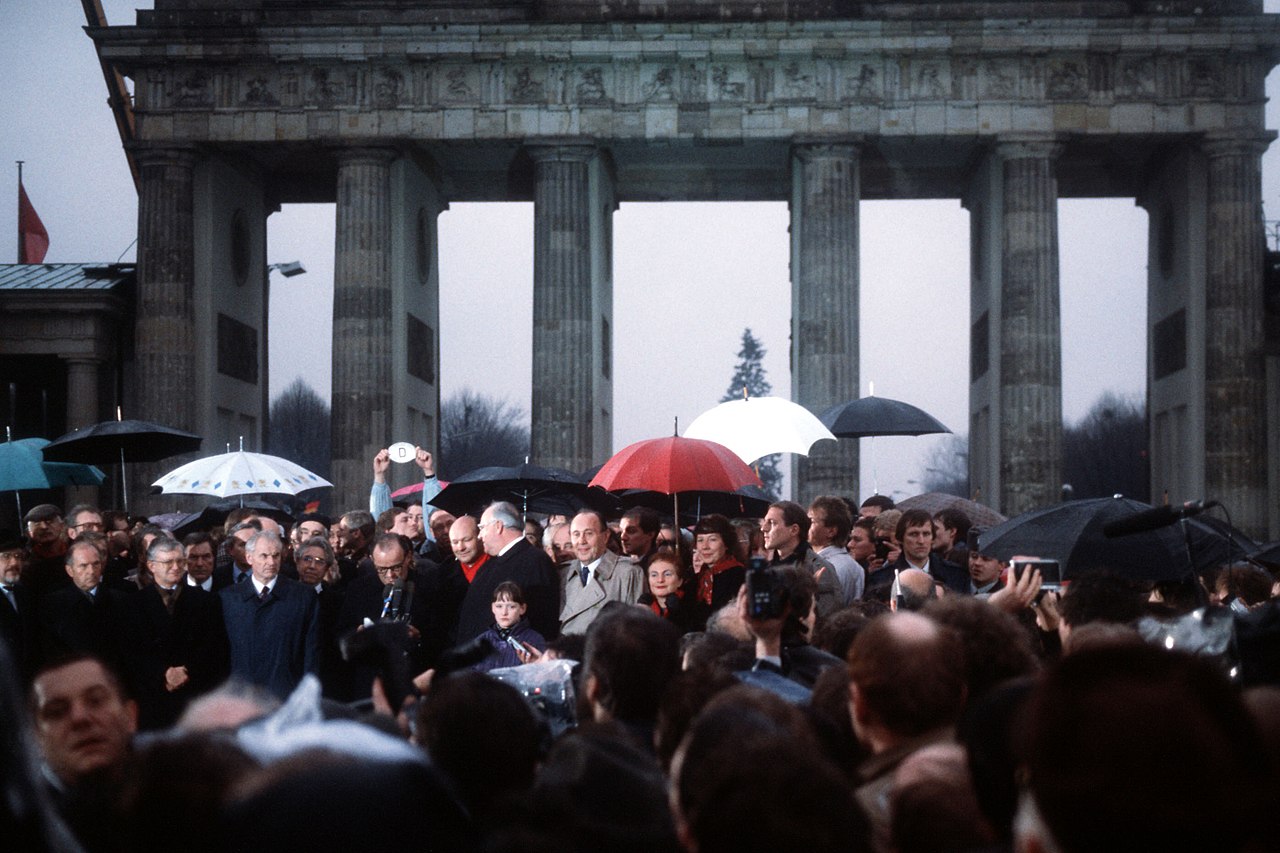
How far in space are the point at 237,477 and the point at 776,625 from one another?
519 inches

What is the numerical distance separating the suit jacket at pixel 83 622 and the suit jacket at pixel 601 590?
2996mm

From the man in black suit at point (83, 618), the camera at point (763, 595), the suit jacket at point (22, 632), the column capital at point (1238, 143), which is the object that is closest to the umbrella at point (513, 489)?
the man in black suit at point (83, 618)

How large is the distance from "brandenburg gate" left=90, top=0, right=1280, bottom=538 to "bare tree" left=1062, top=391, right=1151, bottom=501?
45.4 metres

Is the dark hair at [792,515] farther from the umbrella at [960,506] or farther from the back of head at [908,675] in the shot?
the back of head at [908,675]

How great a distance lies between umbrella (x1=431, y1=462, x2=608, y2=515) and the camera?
48.4 feet

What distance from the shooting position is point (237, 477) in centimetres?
1788

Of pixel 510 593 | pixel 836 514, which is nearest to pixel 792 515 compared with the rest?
pixel 836 514

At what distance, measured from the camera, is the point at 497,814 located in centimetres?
294

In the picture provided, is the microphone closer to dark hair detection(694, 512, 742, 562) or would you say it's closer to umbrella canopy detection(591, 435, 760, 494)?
dark hair detection(694, 512, 742, 562)

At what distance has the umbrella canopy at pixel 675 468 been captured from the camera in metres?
11.4

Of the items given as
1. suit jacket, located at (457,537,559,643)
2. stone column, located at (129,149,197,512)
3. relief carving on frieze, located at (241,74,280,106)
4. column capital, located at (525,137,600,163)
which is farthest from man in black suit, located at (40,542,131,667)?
relief carving on frieze, located at (241,74,280,106)

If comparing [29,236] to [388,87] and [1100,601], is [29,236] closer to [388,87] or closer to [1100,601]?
[388,87]

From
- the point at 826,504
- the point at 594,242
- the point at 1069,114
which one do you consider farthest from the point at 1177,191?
the point at 826,504

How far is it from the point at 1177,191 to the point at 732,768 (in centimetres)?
4033
